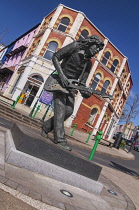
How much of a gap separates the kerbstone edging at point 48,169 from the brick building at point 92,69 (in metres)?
15.1

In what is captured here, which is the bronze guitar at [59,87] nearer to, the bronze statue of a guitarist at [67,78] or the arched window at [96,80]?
the bronze statue of a guitarist at [67,78]

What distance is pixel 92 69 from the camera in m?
20.3

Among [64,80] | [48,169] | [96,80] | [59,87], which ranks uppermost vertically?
[96,80]

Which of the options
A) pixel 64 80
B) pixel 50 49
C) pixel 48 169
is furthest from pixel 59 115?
pixel 50 49

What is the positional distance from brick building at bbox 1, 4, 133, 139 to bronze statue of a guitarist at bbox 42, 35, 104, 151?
46.6ft

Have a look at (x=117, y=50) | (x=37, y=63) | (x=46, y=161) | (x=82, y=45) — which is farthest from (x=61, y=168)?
(x=117, y=50)

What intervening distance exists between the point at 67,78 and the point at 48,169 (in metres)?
2.01

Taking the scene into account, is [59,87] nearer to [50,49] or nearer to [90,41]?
[90,41]

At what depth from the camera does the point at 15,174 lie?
2.54 meters

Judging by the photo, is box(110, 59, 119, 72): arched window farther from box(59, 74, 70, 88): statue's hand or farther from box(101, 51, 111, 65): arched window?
box(59, 74, 70, 88): statue's hand

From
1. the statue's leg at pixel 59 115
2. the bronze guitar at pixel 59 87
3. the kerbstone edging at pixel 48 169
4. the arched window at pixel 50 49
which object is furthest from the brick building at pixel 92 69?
the kerbstone edging at pixel 48 169

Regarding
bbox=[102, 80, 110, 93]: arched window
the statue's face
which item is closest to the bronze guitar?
the statue's face

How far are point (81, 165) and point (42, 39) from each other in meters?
17.7

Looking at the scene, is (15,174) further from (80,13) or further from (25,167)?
(80,13)
